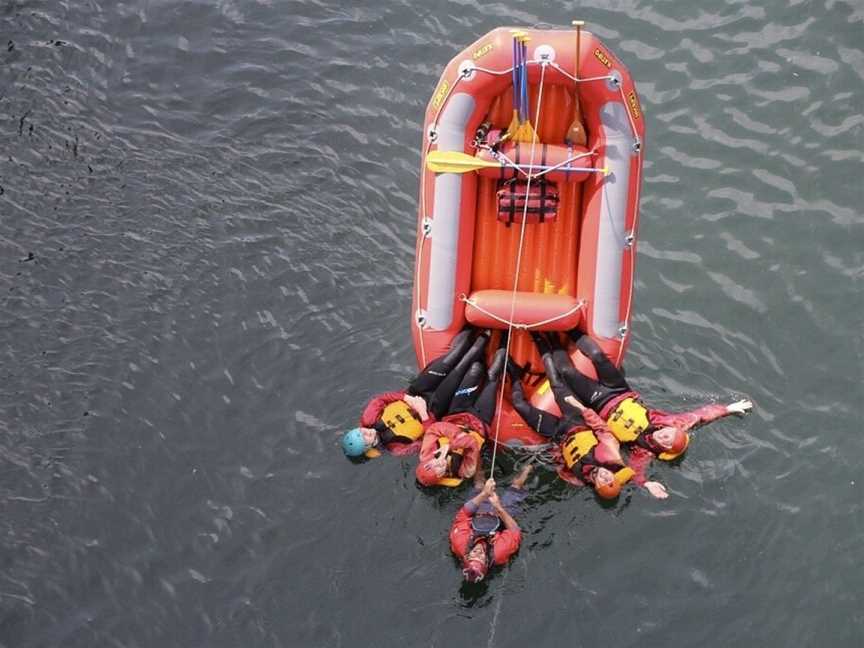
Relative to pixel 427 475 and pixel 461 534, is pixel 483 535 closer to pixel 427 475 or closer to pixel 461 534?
pixel 461 534

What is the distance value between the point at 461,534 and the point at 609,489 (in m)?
1.14

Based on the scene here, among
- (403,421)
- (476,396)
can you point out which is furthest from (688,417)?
(403,421)

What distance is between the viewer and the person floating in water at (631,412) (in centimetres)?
891

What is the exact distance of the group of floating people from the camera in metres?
8.86

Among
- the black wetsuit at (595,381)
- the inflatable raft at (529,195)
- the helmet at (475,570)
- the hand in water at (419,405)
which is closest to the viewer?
the helmet at (475,570)

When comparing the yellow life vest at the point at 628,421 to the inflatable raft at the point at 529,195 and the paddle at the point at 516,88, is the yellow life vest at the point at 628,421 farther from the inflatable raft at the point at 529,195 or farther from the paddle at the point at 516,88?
the paddle at the point at 516,88

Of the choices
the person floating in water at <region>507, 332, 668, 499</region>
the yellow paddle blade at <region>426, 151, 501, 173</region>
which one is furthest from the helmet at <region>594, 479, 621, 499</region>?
the yellow paddle blade at <region>426, 151, 501, 173</region>

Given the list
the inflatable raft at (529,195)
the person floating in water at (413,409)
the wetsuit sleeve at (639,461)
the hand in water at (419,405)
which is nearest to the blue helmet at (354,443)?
the person floating in water at (413,409)

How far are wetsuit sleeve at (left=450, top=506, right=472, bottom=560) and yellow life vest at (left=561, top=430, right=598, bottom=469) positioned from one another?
86 centimetres

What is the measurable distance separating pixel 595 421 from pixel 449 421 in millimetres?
1116

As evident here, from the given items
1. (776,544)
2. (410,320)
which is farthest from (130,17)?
(776,544)

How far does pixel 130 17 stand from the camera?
40.7 feet

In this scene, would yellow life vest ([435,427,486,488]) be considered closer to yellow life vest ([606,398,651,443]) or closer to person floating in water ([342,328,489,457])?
person floating in water ([342,328,489,457])

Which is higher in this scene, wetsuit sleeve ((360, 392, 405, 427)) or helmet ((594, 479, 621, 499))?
wetsuit sleeve ((360, 392, 405, 427))
